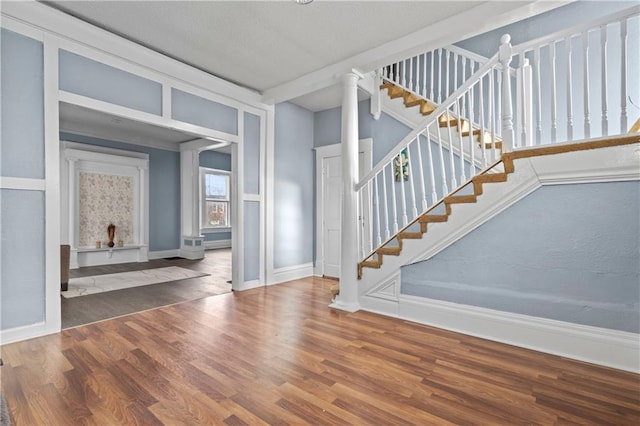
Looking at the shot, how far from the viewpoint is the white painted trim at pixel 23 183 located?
2.61 meters

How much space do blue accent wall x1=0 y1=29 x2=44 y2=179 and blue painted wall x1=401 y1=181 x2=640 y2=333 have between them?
3.96 m

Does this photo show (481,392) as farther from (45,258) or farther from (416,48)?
(45,258)

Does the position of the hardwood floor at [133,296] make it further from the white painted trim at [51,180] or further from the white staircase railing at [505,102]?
the white staircase railing at [505,102]

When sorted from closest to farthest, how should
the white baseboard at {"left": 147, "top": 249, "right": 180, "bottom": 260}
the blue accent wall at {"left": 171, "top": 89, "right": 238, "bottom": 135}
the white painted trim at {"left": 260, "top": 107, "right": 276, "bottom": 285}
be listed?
the blue accent wall at {"left": 171, "top": 89, "right": 238, "bottom": 135}
the white painted trim at {"left": 260, "top": 107, "right": 276, "bottom": 285}
the white baseboard at {"left": 147, "top": 249, "right": 180, "bottom": 260}

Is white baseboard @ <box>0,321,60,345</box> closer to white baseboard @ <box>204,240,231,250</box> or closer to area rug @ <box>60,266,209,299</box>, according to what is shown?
area rug @ <box>60,266,209,299</box>

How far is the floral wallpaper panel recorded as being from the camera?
6.46 m

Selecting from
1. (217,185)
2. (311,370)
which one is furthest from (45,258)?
(217,185)

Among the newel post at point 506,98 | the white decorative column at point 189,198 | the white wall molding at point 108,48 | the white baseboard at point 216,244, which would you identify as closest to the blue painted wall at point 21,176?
the white wall molding at point 108,48

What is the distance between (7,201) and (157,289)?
222cm

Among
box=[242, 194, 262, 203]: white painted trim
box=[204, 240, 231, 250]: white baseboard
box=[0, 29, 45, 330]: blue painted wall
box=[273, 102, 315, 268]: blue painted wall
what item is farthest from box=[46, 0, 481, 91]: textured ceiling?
box=[204, 240, 231, 250]: white baseboard

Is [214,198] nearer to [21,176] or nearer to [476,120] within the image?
[21,176]

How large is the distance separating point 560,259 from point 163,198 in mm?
7978

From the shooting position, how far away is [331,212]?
5543mm

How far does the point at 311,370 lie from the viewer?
7.23 feet
